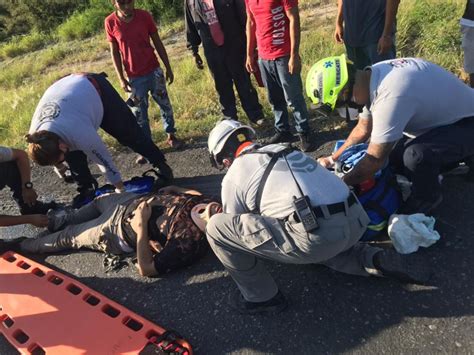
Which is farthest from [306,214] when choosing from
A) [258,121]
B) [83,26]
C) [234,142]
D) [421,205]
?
[83,26]

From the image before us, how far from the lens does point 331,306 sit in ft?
8.90

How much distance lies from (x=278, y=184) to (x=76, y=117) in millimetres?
2146

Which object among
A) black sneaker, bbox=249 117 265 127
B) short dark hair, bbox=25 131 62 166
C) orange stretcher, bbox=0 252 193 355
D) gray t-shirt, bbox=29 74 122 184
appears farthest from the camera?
black sneaker, bbox=249 117 265 127

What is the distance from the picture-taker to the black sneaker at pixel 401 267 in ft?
8.55

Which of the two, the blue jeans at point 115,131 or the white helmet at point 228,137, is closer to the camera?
the white helmet at point 228,137

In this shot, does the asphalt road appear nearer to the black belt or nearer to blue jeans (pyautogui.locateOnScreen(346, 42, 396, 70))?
the black belt

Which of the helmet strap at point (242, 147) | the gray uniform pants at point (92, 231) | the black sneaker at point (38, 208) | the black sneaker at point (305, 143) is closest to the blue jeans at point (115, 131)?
the black sneaker at point (38, 208)

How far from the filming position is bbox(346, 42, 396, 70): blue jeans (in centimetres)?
426

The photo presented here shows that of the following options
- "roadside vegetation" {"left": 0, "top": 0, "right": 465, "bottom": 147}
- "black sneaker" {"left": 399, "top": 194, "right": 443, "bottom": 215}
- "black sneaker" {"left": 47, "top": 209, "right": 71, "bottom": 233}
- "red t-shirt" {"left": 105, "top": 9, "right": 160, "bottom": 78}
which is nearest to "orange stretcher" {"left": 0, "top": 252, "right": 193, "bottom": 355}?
"black sneaker" {"left": 47, "top": 209, "right": 71, "bottom": 233}

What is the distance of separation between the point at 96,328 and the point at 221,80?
3.16m

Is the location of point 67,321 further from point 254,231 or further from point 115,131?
point 115,131

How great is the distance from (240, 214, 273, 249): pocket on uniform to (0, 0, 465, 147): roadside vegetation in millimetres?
3297

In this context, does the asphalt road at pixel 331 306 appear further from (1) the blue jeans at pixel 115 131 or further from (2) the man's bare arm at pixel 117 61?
(2) the man's bare arm at pixel 117 61

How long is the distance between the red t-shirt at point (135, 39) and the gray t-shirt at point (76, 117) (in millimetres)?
829
